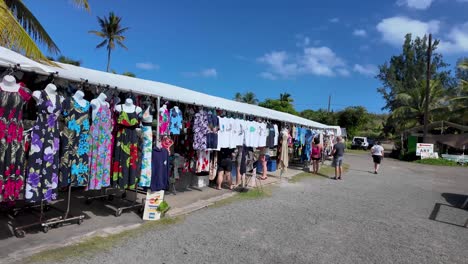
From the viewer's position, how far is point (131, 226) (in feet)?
18.7

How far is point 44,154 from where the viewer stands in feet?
14.9

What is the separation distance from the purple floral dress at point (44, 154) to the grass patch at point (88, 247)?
2.53 ft

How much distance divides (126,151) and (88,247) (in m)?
1.72

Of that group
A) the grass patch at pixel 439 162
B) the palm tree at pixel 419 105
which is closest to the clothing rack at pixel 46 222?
the grass patch at pixel 439 162

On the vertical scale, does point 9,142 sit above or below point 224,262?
above

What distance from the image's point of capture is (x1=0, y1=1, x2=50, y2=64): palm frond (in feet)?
21.1

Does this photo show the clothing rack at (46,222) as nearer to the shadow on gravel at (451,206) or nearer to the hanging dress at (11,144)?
the hanging dress at (11,144)

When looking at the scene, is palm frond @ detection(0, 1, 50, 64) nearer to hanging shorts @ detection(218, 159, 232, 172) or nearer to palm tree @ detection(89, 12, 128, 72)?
hanging shorts @ detection(218, 159, 232, 172)

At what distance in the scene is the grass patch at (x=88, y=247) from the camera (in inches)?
164

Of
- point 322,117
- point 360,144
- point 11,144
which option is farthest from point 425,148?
point 11,144

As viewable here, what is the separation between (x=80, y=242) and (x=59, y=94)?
2.26 meters

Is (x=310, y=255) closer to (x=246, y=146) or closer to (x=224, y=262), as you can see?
(x=224, y=262)

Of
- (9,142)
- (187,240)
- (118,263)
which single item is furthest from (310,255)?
(9,142)

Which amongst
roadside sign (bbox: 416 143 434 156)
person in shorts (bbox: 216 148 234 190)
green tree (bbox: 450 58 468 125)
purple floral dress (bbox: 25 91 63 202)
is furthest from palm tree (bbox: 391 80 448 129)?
purple floral dress (bbox: 25 91 63 202)
